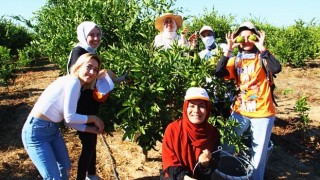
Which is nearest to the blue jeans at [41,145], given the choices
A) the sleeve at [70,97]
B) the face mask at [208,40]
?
the sleeve at [70,97]

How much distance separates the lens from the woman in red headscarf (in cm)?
277

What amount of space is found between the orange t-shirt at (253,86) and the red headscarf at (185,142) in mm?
772

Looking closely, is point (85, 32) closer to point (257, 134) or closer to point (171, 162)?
point (171, 162)

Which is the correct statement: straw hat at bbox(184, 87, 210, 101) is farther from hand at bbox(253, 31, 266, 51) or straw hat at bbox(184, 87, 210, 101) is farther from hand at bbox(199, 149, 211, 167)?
hand at bbox(253, 31, 266, 51)

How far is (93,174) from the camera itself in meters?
3.97

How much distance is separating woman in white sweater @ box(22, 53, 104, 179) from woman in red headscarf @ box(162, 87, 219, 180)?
0.81 metres

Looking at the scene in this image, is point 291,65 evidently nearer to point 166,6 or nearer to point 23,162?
point 166,6

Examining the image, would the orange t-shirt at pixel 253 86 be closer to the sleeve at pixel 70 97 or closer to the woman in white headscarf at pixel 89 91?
the woman in white headscarf at pixel 89 91

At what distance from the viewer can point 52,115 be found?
284 centimetres

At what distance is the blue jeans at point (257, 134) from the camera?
11.3 feet

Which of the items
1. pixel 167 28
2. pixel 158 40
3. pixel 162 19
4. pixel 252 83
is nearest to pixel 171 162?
pixel 252 83

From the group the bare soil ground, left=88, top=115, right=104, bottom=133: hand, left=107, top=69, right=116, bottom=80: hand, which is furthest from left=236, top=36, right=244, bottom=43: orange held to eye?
the bare soil ground

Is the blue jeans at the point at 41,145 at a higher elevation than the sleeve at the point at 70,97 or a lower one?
lower

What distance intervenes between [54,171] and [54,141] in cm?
30
